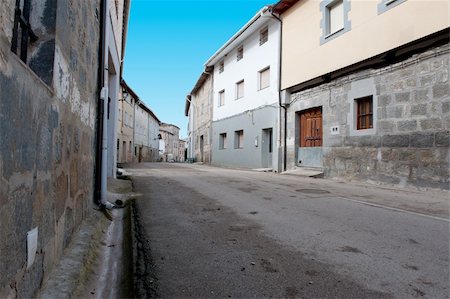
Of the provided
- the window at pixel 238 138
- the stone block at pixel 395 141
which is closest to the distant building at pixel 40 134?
the stone block at pixel 395 141

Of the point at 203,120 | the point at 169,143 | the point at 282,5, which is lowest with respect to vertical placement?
the point at 169,143

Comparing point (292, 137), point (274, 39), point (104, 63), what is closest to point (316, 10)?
point (274, 39)

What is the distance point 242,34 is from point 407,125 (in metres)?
10.2

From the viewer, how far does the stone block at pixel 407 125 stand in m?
7.68

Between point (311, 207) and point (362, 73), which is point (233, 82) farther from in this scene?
point (311, 207)

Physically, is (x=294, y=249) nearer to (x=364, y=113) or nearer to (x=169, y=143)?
(x=364, y=113)

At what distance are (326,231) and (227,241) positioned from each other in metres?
1.14

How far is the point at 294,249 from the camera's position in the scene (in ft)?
9.66

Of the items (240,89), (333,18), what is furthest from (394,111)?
(240,89)

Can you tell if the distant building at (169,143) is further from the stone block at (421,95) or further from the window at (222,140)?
the stone block at (421,95)

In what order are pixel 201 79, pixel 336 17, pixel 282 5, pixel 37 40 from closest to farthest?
pixel 37 40
pixel 336 17
pixel 282 5
pixel 201 79

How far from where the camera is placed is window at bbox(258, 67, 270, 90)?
48.3 ft

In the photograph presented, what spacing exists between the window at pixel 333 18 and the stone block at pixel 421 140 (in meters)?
3.91

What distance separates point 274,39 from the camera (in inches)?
547
